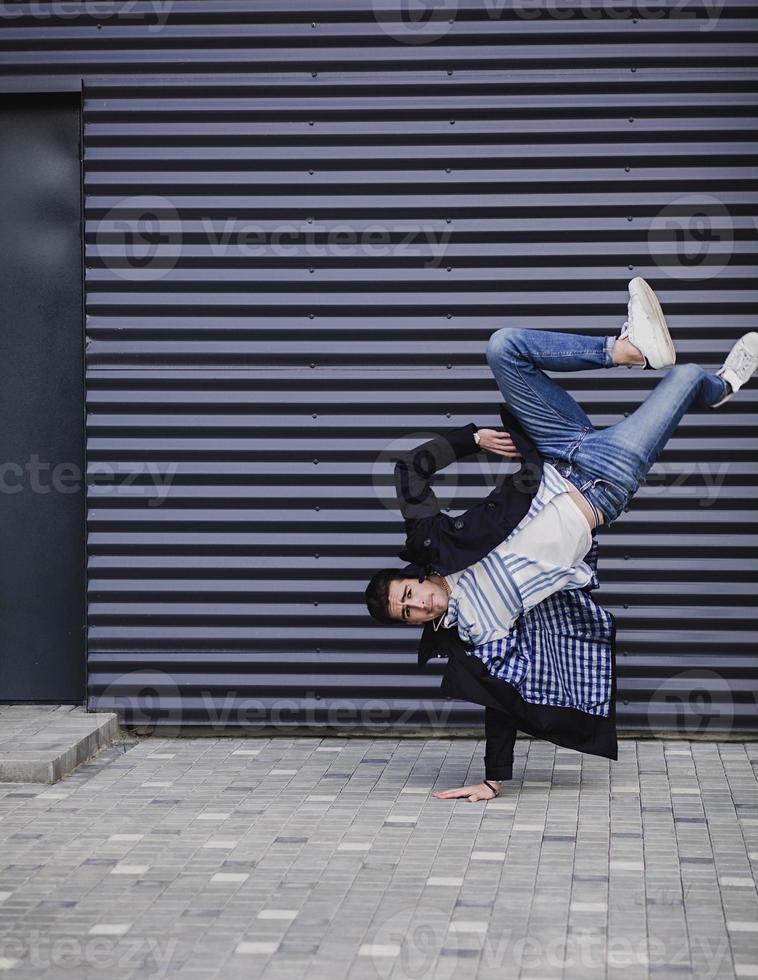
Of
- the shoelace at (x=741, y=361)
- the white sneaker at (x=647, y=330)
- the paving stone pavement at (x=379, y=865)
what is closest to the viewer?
the paving stone pavement at (x=379, y=865)

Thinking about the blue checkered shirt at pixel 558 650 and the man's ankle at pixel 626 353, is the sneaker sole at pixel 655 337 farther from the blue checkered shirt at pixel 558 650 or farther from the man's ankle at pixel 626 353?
the blue checkered shirt at pixel 558 650

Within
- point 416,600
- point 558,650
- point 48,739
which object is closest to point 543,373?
point 416,600

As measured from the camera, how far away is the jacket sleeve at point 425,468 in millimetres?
6018

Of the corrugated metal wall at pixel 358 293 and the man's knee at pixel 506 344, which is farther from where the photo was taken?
the corrugated metal wall at pixel 358 293

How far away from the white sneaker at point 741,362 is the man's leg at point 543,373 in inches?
22.0

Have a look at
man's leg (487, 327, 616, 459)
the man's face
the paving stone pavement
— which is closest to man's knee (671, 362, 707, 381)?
man's leg (487, 327, 616, 459)

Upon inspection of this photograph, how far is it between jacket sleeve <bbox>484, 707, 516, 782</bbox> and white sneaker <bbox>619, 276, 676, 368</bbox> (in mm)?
1654

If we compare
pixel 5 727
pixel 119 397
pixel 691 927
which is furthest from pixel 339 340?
pixel 691 927

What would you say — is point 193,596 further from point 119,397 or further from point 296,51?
point 296,51

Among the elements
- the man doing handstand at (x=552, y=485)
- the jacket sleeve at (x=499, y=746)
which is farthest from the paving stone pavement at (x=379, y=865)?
the man doing handstand at (x=552, y=485)

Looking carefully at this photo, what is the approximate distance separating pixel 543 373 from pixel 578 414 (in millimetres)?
255

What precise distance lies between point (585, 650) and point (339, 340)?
214 centimetres

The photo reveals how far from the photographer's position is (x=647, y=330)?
5.87m

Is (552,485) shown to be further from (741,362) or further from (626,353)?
(741,362)
